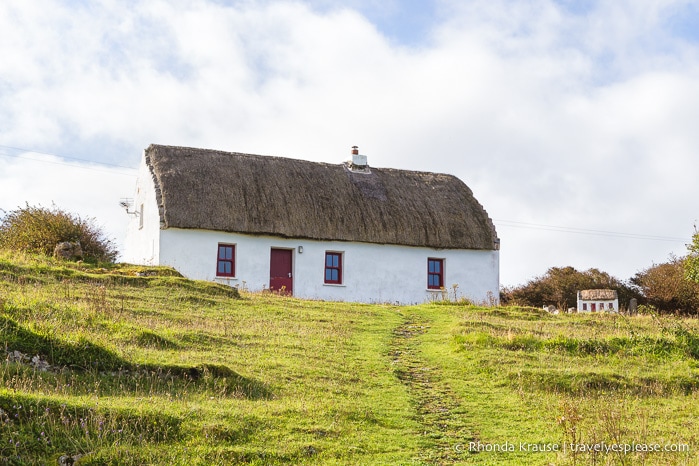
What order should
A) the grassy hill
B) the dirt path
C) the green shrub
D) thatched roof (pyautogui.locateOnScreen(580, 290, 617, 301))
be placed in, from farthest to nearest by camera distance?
thatched roof (pyautogui.locateOnScreen(580, 290, 617, 301)), the green shrub, the dirt path, the grassy hill

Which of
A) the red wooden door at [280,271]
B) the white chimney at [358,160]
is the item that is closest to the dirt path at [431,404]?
the red wooden door at [280,271]

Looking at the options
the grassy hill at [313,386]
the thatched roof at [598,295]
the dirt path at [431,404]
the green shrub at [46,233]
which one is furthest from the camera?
the thatched roof at [598,295]

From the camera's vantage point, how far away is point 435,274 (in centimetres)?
3075

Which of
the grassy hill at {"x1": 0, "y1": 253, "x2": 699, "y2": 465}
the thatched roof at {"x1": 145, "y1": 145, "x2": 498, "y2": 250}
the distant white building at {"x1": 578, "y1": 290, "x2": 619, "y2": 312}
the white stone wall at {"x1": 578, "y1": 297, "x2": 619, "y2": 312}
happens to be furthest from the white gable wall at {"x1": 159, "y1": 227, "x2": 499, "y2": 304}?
the grassy hill at {"x1": 0, "y1": 253, "x2": 699, "y2": 465}

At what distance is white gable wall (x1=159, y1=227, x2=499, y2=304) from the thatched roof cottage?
0.04 meters

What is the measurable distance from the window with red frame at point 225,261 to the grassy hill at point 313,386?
25.8 feet

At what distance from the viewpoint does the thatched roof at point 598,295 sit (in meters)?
33.9

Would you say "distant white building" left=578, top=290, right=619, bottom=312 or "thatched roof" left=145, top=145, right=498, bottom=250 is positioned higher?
"thatched roof" left=145, top=145, right=498, bottom=250

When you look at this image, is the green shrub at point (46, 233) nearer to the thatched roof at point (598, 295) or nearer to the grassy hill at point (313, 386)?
the grassy hill at point (313, 386)

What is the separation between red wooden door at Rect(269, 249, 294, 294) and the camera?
2806cm

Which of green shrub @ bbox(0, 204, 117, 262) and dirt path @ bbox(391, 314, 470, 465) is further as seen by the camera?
green shrub @ bbox(0, 204, 117, 262)

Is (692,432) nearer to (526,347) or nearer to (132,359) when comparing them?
(526,347)

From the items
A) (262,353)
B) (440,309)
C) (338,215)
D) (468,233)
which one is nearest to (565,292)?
(468,233)

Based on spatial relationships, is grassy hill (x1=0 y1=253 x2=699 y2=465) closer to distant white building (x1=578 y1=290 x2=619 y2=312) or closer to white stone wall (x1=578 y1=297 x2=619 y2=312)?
white stone wall (x1=578 y1=297 x2=619 y2=312)
